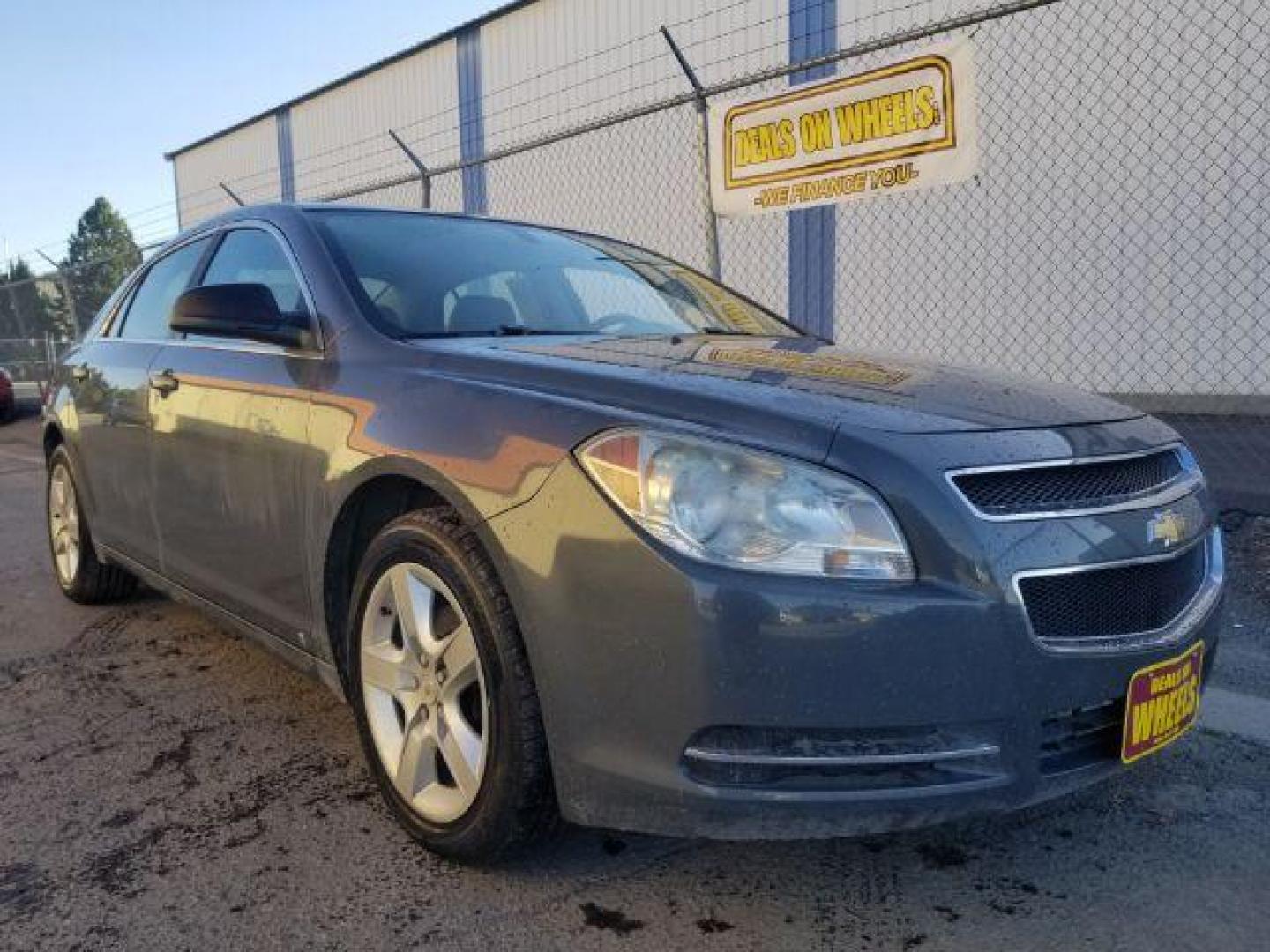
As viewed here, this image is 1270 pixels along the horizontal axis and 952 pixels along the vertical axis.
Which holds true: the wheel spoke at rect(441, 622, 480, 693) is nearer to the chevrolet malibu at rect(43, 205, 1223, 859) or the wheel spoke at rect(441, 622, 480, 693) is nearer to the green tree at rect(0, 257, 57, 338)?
the chevrolet malibu at rect(43, 205, 1223, 859)

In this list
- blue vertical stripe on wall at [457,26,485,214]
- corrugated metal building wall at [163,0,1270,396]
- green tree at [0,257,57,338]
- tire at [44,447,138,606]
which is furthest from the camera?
green tree at [0,257,57,338]

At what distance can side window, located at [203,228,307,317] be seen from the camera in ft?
9.99

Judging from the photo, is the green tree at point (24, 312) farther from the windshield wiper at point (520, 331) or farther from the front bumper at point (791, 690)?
the front bumper at point (791, 690)

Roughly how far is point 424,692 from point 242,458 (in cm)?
105

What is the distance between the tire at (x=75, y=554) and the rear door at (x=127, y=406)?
0.24 m

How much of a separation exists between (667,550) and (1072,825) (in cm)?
134

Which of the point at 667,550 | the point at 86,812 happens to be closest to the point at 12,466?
the point at 86,812

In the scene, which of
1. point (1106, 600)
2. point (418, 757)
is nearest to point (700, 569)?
point (1106, 600)

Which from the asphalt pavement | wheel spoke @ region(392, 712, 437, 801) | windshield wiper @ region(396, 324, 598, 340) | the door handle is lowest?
the asphalt pavement

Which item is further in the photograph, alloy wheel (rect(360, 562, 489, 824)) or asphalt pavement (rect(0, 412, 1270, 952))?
alloy wheel (rect(360, 562, 489, 824))

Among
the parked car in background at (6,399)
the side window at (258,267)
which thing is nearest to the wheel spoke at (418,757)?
the side window at (258,267)

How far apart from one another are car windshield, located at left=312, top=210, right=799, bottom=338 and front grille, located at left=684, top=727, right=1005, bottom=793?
4.59 feet

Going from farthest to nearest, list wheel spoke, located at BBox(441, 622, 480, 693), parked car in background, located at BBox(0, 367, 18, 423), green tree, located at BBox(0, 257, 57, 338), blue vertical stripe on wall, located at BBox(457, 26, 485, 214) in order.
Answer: green tree, located at BBox(0, 257, 57, 338)
blue vertical stripe on wall, located at BBox(457, 26, 485, 214)
parked car in background, located at BBox(0, 367, 18, 423)
wheel spoke, located at BBox(441, 622, 480, 693)

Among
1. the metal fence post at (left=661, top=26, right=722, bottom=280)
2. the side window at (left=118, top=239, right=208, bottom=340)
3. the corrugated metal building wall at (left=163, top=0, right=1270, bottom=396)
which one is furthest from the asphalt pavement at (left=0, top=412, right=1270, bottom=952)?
the corrugated metal building wall at (left=163, top=0, right=1270, bottom=396)
